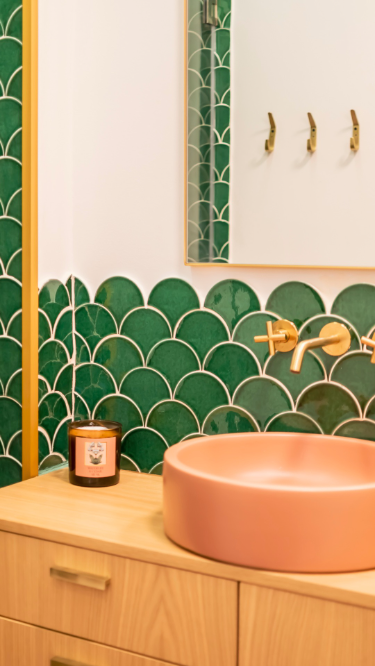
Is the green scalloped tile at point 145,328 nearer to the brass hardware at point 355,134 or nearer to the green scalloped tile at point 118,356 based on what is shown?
the green scalloped tile at point 118,356

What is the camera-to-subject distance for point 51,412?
151 cm

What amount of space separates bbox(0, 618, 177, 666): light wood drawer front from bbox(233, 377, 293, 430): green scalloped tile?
1.69 ft

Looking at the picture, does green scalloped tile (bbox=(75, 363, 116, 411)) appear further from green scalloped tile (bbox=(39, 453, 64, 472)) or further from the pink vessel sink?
the pink vessel sink

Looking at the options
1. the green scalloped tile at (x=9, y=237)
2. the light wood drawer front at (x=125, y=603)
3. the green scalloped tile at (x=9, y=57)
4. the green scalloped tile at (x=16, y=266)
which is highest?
the green scalloped tile at (x=9, y=57)

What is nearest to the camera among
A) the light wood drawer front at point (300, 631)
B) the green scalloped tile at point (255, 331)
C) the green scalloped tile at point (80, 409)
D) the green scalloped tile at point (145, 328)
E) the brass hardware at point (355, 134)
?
the light wood drawer front at point (300, 631)

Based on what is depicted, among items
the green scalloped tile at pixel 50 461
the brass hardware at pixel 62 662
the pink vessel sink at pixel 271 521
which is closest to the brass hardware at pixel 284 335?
the pink vessel sink at pixel 271 521

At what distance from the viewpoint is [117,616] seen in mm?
1083

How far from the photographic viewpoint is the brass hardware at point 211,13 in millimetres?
1376

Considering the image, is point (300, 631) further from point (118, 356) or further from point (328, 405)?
point (118, 356)

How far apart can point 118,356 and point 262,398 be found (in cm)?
35

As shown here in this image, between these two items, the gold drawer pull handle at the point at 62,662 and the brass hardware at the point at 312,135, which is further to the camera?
the brass hardware at the point at 312,135

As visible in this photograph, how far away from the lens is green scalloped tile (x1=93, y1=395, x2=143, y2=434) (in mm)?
1511

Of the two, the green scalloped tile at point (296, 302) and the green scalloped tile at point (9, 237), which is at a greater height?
the green scalloped tile at point (9, 237)

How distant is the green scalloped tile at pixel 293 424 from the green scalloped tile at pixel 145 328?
297mm
